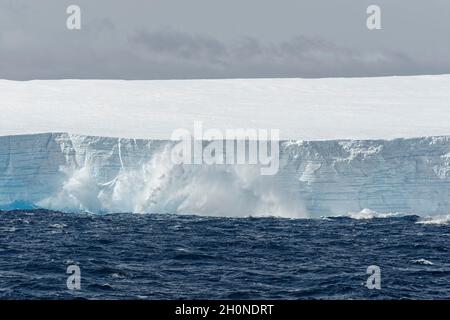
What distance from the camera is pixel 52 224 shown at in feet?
76.8

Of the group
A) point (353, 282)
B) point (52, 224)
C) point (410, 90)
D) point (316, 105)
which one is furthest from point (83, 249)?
point (410, 90)

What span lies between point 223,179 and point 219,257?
882 cm

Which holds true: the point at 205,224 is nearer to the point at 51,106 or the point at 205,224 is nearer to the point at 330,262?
the point at 330,262

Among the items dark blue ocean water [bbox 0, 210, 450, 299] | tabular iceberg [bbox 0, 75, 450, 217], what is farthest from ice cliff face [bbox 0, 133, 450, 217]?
dark blue ocean water [bbox 0, 210, 450, 299]

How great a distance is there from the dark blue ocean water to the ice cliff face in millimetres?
1023

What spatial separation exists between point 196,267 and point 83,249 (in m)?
3.25

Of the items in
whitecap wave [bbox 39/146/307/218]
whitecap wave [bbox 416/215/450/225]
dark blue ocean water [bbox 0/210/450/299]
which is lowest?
dark blue ocean water [bbox 0/210/450/299]

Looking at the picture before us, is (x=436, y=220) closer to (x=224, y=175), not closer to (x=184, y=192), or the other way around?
(x=224, y=175)

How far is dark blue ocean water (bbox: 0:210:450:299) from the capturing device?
14453 mm

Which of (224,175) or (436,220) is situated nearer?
(436,220)

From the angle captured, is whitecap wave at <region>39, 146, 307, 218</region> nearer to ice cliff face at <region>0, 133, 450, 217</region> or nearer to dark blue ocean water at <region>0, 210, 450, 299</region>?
ice cliff face at <region>0, 133, 450, 217</region>

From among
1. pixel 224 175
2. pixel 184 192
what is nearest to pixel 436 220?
pixel 224 175

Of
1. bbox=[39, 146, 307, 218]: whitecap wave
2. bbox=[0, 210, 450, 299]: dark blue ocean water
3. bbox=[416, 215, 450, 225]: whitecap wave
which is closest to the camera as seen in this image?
bbox=[0, 210, 450, 299]: dark blue ocean water

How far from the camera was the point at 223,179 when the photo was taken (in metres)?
26.7
